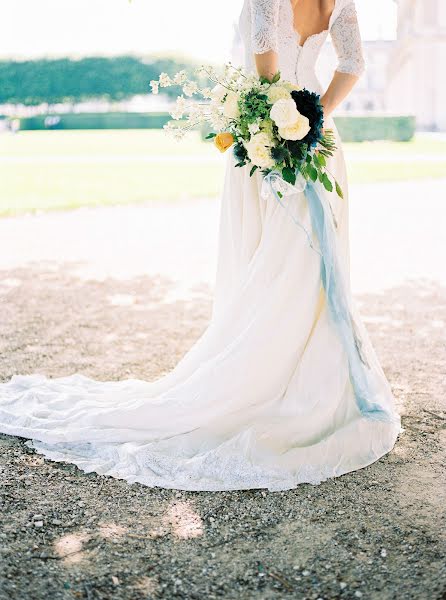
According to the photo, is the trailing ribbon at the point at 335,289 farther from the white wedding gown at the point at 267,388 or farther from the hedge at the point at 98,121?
the hedge at the point at 98,121

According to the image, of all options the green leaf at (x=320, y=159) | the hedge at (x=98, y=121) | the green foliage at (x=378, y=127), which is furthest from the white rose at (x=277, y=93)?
the hedge at (x=98, y=121)

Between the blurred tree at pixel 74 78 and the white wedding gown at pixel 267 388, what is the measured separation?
52.8 meters

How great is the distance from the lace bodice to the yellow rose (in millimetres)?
376

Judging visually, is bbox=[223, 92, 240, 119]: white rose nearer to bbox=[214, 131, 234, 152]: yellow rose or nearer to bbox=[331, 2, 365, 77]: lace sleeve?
bbox=[214, 131, 234, 152]: yellow rose

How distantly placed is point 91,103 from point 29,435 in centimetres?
5643

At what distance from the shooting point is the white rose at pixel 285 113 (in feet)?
10.7

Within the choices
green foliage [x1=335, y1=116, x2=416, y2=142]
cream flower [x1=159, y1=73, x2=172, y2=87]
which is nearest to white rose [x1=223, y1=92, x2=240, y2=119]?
cream flower [x1=159, y1=73, x2=172, y2=87]

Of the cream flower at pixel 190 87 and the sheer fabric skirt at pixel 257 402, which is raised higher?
the cream flower at pixel 190 87

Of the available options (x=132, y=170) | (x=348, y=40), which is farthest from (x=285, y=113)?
(x=132, y=170)

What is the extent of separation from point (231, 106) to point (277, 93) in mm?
213

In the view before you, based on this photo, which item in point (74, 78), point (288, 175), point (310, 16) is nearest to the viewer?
point (288, 175)

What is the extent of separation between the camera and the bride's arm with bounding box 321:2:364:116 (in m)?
3.64

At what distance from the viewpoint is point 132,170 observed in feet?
62.1

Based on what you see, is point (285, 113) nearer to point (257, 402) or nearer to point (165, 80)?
point (165, 80)
